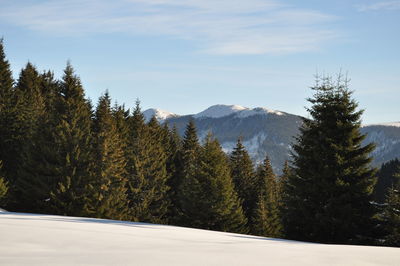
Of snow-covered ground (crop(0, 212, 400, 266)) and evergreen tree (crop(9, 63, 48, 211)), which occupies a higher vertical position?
evergreen tree (crop(9, 63, 48, 211))

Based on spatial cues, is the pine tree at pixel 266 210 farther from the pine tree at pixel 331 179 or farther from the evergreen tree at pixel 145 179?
the pine tree at pixel 331 179

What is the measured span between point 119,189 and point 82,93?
10.9m

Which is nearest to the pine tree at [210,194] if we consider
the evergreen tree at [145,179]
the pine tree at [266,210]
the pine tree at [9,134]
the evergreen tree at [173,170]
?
the pine tree at [266,210]

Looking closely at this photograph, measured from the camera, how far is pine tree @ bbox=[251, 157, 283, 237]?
4316 cm

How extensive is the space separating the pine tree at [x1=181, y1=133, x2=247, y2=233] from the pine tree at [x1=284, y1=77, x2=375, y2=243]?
36.0ft

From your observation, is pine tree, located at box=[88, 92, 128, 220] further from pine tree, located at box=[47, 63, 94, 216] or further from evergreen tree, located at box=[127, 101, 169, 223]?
evergreen tree, located at box=[127, 101, 169, 223]

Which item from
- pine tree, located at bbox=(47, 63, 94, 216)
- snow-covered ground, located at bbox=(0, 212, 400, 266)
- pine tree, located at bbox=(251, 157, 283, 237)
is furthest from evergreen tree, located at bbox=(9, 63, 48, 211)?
pine tree, located at bbox=(251, 157, 283, 237)

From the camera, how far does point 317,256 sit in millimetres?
6527

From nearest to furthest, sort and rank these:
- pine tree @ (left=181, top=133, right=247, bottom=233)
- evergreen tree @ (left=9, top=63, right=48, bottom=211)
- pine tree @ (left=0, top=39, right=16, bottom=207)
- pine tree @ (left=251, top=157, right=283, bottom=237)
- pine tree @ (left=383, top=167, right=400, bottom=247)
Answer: pine tree @ (left=383, top=167, right=400, bottom=247)
evergreen tree @ (left=9, top=63, right=48, bottom=211)
pine tree @ (left=181, top=133, right=247, bottom=233)
pine tree @ (left=0, top=39, right=16, bottom=207)
pine tree @ (left=251, top=157, right=283, bottom=237)

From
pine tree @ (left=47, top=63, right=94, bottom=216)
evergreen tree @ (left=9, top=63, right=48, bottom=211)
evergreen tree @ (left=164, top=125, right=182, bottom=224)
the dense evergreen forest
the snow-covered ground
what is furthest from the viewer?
evergreen tree @ (left=164, top=125, right=182, bottom=224)

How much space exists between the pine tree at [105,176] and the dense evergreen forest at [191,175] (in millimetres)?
121

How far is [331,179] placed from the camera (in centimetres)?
2011

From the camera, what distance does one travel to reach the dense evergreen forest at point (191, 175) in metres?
19.5

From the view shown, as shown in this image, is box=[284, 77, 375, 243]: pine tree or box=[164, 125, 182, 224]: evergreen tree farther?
box=[164, 125, 182, 224]: evergreen tree
